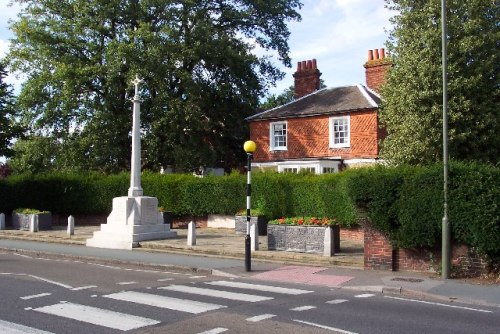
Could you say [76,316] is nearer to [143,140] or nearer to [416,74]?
[416,74]

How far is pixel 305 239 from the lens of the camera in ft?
52.9

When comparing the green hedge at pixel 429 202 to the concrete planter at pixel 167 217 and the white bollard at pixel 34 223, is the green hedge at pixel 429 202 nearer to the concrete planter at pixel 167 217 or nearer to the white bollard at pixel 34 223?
the concrete planter at pixel 167 217

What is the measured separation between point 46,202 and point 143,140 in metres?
6.76

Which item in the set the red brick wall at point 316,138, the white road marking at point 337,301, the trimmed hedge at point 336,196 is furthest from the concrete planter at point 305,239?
the red brick wall at point 316,138

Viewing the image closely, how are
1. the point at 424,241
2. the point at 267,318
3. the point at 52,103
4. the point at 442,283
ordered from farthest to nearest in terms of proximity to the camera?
the point at 52,103 < the point at 424,241 < the point at 442,283 < the point at 267,318

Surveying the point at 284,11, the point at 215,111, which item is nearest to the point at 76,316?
the point at 215,111

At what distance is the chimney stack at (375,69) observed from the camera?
30.6 metres

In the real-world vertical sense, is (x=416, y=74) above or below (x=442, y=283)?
above

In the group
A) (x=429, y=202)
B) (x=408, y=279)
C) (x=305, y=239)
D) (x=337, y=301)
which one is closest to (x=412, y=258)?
(x=408, y=279)

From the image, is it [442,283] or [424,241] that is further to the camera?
[424,241]

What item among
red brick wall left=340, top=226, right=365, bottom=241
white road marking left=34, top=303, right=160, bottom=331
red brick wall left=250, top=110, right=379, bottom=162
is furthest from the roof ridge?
white road marking left=34, top=303, right=160, bottom=331

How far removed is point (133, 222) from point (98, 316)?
11793 mm

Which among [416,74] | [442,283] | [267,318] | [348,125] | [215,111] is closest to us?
[267,318]

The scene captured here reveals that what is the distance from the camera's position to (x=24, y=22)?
3241 cm
